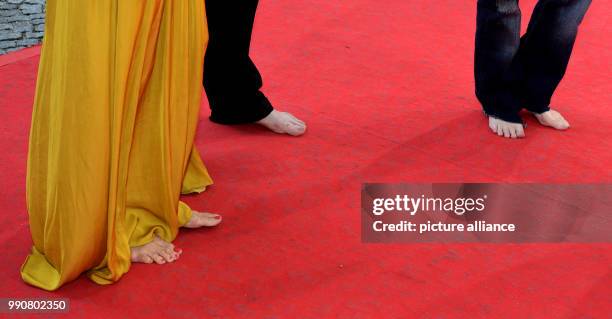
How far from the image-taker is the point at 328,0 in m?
4.15

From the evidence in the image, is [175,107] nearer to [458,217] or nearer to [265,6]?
[458,217]

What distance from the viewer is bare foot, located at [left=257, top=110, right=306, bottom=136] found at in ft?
9.57

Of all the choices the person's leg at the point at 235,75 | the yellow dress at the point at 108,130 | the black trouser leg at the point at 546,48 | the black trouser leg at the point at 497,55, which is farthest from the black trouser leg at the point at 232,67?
the black trouser leg at the point at 546,48

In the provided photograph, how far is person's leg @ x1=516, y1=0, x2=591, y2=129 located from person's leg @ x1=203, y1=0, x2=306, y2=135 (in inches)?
29.1

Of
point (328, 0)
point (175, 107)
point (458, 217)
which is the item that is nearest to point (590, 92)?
point (458, 217)

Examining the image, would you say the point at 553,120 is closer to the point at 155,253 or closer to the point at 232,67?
the point at 232,67

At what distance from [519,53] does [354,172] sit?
2.32 ft

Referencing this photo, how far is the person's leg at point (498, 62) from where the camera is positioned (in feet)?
9.43

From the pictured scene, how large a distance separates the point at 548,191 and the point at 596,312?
0.60 metres

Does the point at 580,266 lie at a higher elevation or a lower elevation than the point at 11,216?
higher

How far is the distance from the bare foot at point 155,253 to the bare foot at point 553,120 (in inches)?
53.3

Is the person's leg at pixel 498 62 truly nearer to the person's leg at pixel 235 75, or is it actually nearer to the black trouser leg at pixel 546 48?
the black trouser leg at pixel 546 48

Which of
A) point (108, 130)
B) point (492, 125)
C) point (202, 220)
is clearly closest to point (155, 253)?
point (202, 220)

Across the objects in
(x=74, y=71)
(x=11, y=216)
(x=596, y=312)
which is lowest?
(x=11, y=216)
